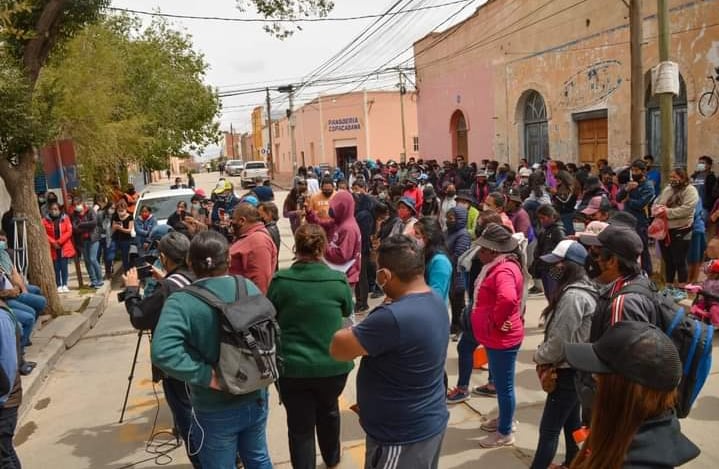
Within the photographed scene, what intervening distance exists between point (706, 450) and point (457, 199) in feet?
12.9

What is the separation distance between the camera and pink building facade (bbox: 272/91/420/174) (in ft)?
149

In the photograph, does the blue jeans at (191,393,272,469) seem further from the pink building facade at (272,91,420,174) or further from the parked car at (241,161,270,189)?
the parked car at (241,161,270,189)

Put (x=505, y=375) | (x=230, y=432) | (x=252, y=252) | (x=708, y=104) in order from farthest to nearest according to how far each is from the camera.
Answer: (x=708, y=104)
(x=252, y=252)
(x=505, y=375)
(x=230, y=432)

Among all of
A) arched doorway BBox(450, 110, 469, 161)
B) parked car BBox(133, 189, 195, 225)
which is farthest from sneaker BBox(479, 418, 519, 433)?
arched doorway BBox(450, 110, 469, 161)

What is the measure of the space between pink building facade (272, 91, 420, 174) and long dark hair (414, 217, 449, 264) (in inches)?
1473

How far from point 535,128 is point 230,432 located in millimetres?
16596

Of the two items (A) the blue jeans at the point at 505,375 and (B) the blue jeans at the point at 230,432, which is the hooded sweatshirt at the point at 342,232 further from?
(B) the blue jeans at the point at 230,432

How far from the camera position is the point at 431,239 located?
4879 millimetres

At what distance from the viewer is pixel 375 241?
8.79 metres

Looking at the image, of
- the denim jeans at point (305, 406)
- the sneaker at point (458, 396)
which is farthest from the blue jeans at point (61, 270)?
the denim jeans at point (305, 406)

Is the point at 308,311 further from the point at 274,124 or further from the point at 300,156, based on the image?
the point at 274,124

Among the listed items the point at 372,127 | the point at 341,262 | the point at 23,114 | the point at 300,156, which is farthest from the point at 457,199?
the point at 300,156

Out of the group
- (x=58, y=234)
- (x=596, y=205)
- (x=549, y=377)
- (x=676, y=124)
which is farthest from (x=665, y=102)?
(x=58, y=234)

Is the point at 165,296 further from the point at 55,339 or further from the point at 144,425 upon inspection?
the point at 55,339
